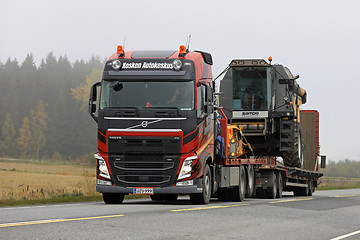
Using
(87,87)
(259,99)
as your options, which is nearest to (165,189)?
(259,99)

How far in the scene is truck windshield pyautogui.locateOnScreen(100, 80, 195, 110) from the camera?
16.5 meters

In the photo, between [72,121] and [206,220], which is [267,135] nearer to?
[206,220]

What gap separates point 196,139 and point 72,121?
100 metres

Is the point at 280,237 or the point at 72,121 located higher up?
the point at 72,121

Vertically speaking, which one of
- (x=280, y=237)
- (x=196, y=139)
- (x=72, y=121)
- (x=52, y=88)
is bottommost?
(x=280, y=237)

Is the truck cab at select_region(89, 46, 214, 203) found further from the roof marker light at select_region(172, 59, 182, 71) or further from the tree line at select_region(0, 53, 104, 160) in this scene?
the tree line at select_region(0, 53, 104, 160)

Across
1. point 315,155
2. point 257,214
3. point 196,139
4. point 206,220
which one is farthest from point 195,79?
point 315,155

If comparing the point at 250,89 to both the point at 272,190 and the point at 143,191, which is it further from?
the point at 143,191

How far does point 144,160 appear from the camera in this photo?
54.6ft

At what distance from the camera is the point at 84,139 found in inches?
4429

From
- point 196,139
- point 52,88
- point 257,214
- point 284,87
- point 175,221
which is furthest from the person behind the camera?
point 52,88

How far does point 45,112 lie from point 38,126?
25.3 feet

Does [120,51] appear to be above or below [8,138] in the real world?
below

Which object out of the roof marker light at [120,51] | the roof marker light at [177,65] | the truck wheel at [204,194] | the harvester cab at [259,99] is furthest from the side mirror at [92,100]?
the harvester cab at [259,99]
